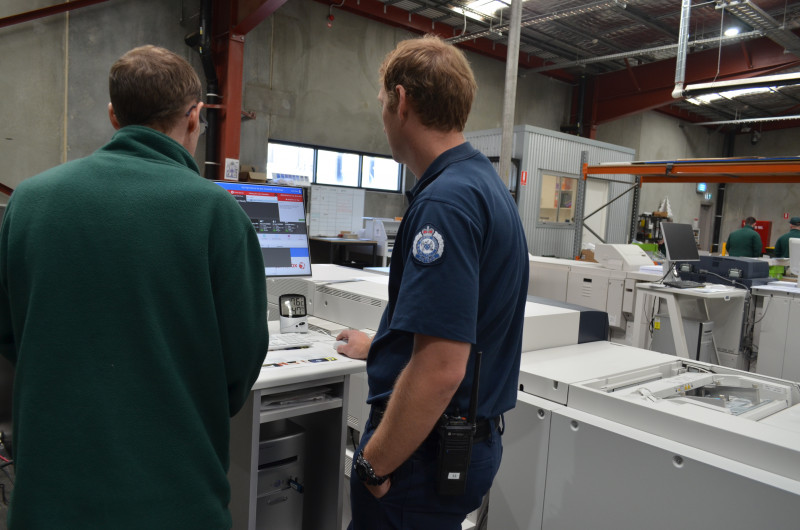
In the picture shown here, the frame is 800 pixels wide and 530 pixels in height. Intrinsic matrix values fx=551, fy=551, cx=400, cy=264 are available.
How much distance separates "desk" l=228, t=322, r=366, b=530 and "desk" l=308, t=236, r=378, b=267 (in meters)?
5.28

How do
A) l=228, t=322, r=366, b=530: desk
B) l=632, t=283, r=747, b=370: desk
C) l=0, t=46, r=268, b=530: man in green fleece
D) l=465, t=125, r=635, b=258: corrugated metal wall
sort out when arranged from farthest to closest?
l=465, t=125, r=635, b=258: corrugated metal wall, l=632, t=283, r=747, b=370: desk, l=228, t=322, r=366, b=530: desk, l=0, t=46, r=268, b=530: man in green fleece

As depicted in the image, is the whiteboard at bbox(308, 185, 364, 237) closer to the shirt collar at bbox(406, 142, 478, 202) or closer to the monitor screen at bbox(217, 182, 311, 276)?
the monitor screen at bbox(217, 182, 311, 276)

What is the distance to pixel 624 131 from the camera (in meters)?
11.7

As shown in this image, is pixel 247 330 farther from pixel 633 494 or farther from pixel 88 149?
pixel 88 149

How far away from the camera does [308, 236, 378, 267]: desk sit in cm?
734

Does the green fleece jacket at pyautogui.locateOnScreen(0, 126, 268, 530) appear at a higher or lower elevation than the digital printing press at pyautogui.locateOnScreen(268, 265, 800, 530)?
higher

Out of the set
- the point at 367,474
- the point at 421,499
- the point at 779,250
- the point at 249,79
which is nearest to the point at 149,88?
the point at 367,474

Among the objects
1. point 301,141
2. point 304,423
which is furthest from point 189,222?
point 301,141

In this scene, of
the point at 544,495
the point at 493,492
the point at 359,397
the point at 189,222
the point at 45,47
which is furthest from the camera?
the point at 45,47

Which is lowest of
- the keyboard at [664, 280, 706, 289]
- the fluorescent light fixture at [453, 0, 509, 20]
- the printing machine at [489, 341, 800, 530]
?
the printing machine at [489, 341, 800, 530]

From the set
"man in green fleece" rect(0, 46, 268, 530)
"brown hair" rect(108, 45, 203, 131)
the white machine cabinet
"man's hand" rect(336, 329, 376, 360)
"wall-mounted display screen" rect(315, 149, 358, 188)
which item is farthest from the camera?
"wall-mounted display screen" rect(315, 149, 358, 188)

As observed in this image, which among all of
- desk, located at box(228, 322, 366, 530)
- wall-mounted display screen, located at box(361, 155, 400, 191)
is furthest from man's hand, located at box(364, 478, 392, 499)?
wall-mounted display screen, located at box(361, 155, 400, 191)

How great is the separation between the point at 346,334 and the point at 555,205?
781cm

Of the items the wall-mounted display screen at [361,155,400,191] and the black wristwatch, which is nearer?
the black wristwatch
